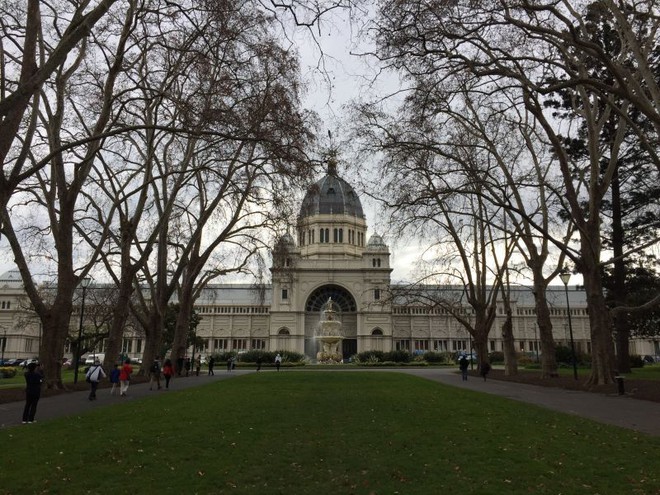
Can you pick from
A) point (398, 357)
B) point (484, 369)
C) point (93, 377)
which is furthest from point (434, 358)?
point (93, 377)

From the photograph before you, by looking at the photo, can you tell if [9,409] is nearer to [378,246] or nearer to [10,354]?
[378,246]

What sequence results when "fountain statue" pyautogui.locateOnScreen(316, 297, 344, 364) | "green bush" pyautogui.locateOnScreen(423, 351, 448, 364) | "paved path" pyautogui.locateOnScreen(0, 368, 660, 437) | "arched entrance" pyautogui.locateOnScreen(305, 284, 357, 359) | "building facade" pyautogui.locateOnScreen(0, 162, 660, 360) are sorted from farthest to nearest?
"arched entrance" pyautogui.locateOnScreen(305, 284, 357, 359) < "building facade" pyautogui.locateOnScreen(0, 162, 660, 360) < "fountain statue" pyautogui.locateOnScreen(316, 297, 344, 364) < "green bush" pyautogui.locateOnScreen(423, 351, 448, 364) < "paved path" pyautogui.locateOnScreen(0, 368, 660, 437)

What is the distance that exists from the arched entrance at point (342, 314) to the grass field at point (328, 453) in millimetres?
75375

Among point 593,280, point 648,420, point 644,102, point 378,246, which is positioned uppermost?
point 378,246

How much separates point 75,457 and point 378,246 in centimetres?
8527

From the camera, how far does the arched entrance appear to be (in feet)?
296

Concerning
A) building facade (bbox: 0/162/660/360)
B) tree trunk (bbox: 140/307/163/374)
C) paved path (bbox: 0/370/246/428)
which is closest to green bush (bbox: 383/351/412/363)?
building facade (bbox: 0/162/660/360)

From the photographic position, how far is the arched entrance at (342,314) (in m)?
90.2

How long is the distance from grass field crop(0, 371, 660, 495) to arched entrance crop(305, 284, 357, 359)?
75.4 metres

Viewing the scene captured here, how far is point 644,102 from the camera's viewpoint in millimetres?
14977

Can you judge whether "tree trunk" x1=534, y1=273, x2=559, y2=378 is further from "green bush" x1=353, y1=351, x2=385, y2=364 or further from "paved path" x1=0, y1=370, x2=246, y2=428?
"green bush" x1=353, y1=351, x2=385, y2=364

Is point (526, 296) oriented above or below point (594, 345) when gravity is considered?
above

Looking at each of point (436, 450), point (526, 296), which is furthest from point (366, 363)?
point (526, 296)

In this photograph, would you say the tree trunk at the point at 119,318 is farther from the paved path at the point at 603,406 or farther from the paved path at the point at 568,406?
the paved path at the point at 603,406
